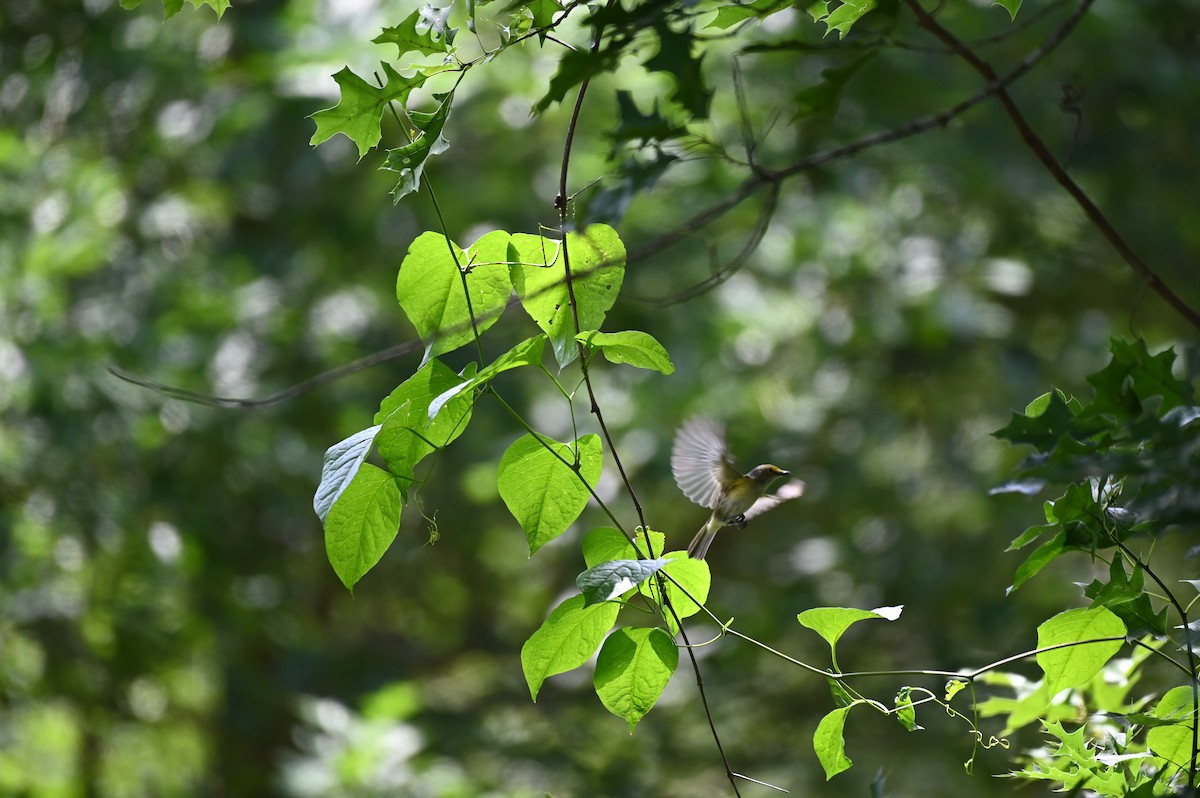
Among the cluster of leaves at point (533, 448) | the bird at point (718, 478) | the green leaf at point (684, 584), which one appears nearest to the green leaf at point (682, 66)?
the cluster of leaves at point (533, 448)

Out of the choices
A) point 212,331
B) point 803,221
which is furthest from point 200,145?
point 803,221

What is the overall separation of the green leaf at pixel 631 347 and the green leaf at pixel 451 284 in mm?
66

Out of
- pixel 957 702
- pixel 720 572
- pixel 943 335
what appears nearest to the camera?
pixel 957 702

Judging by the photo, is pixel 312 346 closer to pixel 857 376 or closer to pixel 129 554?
pixel 129 554

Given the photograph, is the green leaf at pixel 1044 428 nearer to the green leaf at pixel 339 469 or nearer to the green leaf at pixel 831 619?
the green leaf at pixel 831 619

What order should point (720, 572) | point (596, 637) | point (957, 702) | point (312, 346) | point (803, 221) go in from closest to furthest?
point (596, 637) < point (957, 702) < point (803, 221) < point (312, 346) < point (720, 572)

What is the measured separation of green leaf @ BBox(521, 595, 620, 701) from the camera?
0.53 metres

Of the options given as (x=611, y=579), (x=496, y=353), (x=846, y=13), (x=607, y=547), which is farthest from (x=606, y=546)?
(x=496, y=353)

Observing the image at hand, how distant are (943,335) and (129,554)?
2089 millimetres

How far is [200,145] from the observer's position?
2.78 meters

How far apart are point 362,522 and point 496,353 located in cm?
219

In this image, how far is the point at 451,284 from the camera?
1.88 feet

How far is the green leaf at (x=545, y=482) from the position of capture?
55cm

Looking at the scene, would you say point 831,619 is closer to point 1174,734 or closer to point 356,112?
point 1174,734
